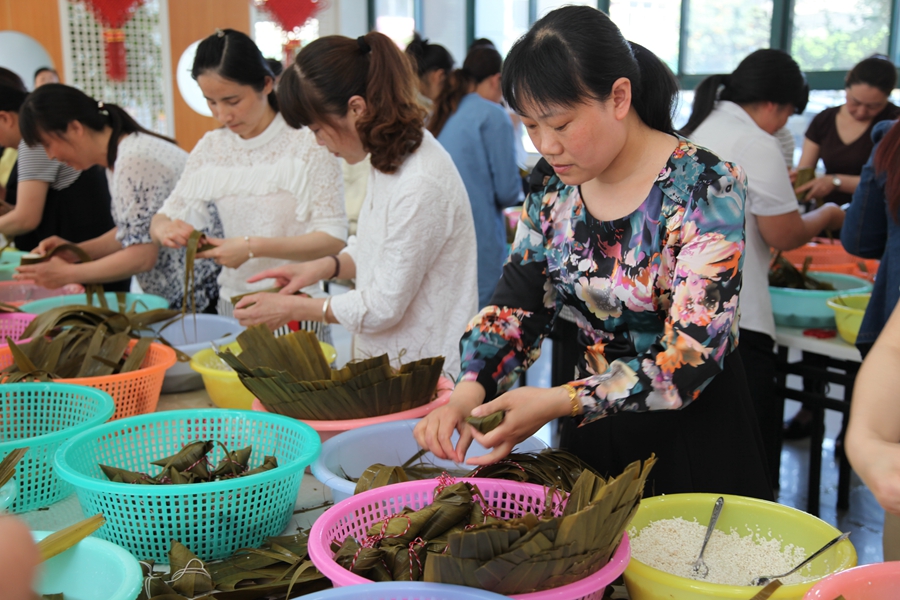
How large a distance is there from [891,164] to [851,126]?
9.21ft

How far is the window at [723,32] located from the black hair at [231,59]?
4647mm

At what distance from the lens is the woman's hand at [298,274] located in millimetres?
2189

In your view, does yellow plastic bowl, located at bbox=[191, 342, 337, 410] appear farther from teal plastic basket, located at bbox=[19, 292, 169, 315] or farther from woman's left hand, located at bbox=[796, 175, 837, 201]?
woman's left hand, located at bbox=[796, 175, 837, 201]

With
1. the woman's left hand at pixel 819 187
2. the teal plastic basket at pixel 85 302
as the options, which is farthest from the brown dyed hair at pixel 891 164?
the teal plastic basket at pixel 85 302

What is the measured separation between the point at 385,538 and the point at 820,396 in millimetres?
2413

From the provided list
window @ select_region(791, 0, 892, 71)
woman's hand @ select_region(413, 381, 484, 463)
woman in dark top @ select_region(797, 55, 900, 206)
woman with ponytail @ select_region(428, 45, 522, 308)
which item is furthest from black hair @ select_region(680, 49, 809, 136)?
window @ select_region(791, 0, 892, 71)

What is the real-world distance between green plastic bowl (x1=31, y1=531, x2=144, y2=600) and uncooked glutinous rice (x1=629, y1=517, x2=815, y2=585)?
658 mm

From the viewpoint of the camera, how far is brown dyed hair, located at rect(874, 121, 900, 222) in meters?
2.06

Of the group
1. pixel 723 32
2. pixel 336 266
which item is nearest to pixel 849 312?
pixel 336 266

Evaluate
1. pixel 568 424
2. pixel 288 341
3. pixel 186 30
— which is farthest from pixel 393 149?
pixel 186 30

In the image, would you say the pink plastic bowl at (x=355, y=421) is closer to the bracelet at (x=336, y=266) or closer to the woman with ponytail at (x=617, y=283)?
the woman with ponytail at (x=617, y=283)

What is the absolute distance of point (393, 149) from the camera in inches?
76.0

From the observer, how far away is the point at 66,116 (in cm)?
281

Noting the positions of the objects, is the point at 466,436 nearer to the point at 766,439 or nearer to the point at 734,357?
the point at 734,357
